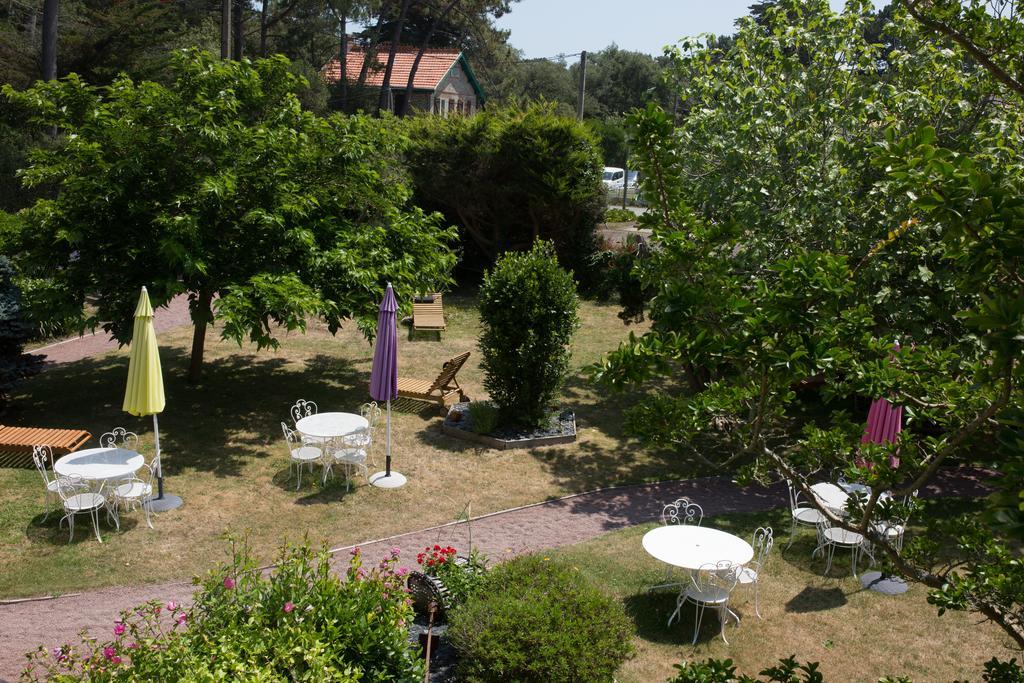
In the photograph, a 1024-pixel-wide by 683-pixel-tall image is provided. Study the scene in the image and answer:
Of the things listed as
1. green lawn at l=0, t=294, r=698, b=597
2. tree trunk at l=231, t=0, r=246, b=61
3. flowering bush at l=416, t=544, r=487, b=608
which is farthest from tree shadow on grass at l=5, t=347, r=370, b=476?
tree trunk at l=231, t=0, r=246, b=61

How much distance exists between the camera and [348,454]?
11.4 m

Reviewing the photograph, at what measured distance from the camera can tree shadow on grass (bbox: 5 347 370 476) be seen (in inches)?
490

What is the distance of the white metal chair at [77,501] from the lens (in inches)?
369

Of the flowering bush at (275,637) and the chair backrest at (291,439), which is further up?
the flowering bush at (275,637)

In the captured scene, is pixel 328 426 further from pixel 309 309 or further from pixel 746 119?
pixel 746 119

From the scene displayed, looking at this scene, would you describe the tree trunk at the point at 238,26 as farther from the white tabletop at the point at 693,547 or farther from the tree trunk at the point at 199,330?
the white tabletop at the point at 693,547

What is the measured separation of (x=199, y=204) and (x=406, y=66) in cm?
3816

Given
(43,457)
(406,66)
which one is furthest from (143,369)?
(406,66)

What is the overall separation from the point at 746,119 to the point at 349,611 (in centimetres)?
899

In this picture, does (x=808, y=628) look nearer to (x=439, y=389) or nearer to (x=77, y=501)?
(x=439, y=389)

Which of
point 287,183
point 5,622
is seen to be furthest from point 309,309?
point 5,622

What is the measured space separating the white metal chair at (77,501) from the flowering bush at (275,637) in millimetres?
3743

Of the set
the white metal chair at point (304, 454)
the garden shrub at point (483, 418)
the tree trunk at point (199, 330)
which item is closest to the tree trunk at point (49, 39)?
the tree trunk at point (199, 330)

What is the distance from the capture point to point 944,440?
3916 mm
